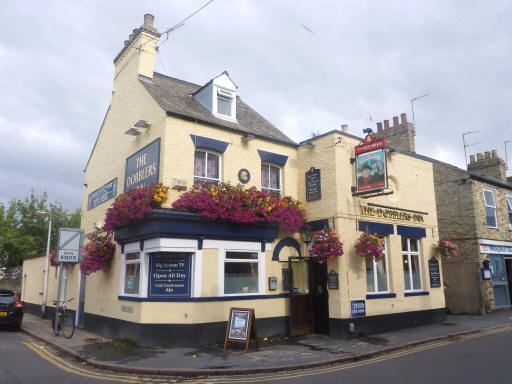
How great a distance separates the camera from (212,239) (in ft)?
38.5

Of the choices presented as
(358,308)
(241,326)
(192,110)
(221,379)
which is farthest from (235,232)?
(221,379)

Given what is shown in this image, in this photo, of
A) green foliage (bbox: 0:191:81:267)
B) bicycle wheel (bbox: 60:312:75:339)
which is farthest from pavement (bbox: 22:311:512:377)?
green foliage (bbox: 0:191:81:267)

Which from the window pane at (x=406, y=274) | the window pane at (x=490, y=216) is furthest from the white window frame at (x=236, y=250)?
the window pane at (x=490, y=216)

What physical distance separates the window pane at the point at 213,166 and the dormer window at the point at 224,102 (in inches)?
85.1

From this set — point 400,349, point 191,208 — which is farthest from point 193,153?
point 400,349

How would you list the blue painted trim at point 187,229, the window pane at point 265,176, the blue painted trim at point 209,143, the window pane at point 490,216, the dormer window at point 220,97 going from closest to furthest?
the blue painted trim at point 187,229 → the blue painted trim at point 209,143 → the dormer window at point 220,97 → the window pane at point 265,176 → the window pane at point 490,216

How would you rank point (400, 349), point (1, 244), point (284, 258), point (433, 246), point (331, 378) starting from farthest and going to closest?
1. point (1, 244)
2. point (433, 246)
3. point (284, 258)
4. point (400, 349)
5. point (331, 378)

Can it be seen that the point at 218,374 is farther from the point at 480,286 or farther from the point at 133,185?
the point at 480,286

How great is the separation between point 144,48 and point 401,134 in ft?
39.8

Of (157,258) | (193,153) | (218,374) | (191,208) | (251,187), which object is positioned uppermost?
(193,153)

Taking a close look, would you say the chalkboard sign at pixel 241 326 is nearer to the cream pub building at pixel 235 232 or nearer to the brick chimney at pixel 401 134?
the cream pub building at pixel 235 232

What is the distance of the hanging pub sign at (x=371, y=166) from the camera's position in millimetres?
12422

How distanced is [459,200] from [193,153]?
14.1m

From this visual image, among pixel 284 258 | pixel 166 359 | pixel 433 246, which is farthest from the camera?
pixel 433 246
